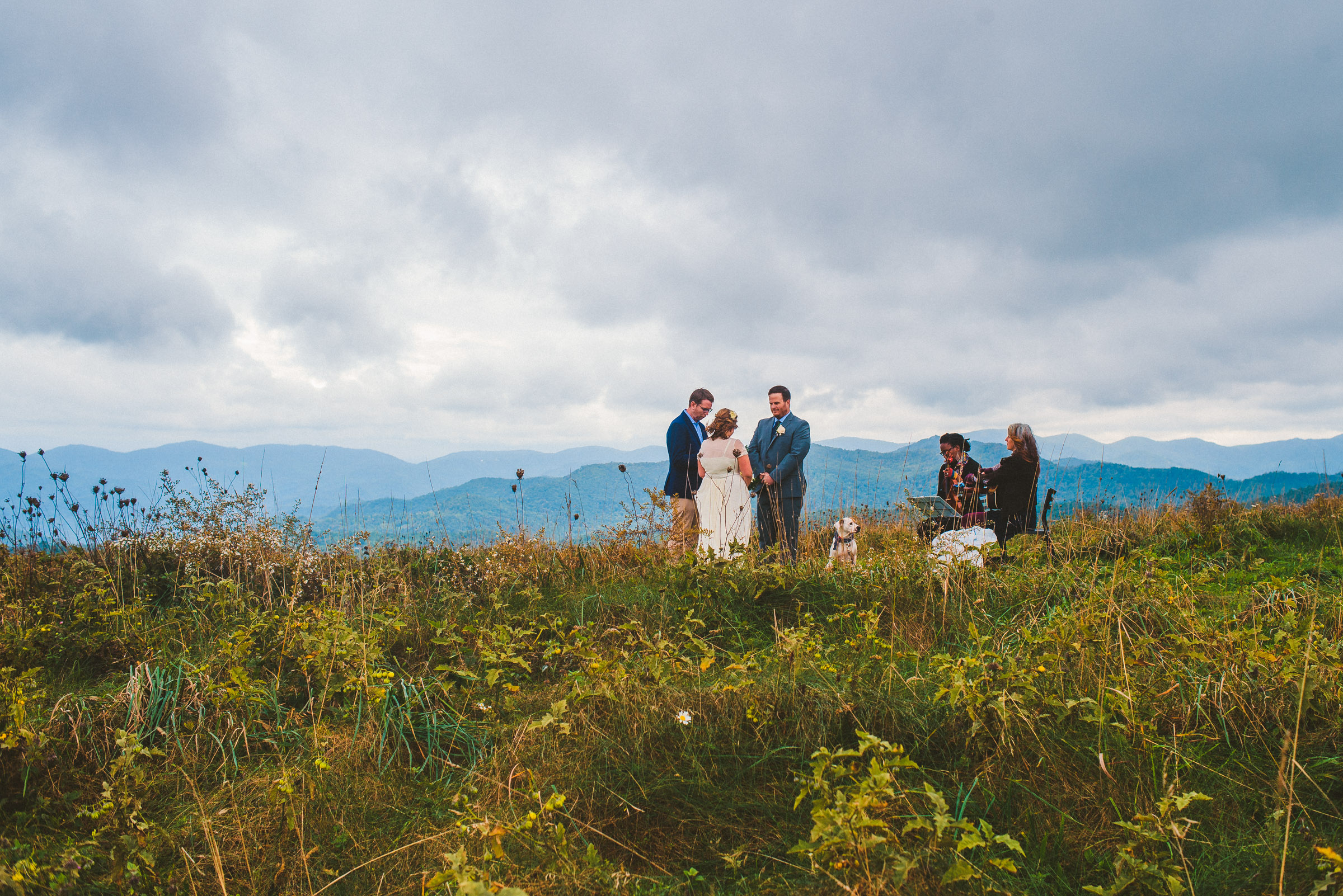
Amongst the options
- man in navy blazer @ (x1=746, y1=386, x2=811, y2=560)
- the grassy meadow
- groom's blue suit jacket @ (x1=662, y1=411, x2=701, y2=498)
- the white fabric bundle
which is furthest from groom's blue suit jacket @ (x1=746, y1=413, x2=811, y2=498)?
the grassy meadow

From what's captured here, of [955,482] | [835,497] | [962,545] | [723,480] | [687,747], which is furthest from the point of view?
[835,497]

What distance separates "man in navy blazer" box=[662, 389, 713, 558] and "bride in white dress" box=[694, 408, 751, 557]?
0.33ft

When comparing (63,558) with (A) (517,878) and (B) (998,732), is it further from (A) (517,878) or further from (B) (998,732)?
(B) (998,732)

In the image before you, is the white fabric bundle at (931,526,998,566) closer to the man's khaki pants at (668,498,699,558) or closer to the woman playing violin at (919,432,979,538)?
the woman playing violin at (919,432,979,538)

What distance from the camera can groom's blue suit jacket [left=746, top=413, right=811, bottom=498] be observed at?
691cm

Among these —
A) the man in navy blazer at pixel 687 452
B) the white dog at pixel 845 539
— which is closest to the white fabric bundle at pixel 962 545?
the white dog at pixel 845 539

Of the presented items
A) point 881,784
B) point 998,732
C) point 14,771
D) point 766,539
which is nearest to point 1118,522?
point 766,539

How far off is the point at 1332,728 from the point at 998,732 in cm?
118

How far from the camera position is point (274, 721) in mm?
2873

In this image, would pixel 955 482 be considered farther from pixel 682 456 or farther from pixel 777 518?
pixel 682 456

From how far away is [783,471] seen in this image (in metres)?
6.93

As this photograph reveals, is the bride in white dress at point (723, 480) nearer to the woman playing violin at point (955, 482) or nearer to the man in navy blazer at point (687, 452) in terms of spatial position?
the man in navy blazer at point (687, 452)

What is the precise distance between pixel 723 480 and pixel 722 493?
0.59 feet

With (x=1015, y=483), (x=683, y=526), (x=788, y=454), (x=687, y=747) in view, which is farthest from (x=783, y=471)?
(x=687, y=747)
